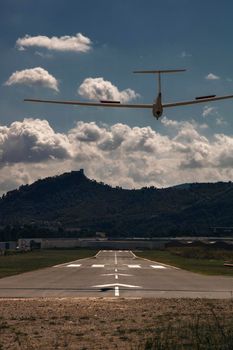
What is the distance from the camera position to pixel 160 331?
18016mm

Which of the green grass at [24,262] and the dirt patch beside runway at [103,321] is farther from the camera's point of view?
the green grass at [24,262]

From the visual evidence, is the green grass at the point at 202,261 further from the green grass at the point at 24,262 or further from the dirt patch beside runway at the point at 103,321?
the dirt patch beside runway at the point at 103,321

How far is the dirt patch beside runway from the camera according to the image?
16406mm

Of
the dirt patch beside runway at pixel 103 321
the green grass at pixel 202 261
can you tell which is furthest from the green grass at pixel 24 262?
the dirt patch beside runway at pixel 103 321

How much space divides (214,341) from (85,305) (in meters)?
9.73

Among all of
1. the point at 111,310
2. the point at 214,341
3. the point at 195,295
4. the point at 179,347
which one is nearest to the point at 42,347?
the point at 179,347

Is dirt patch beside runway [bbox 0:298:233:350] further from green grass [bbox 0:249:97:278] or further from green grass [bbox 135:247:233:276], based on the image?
green grass [bbox 135:247:233:276]

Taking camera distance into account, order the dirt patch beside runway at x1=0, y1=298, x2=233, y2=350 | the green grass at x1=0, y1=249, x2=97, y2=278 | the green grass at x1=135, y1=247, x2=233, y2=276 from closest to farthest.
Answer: the dirt patch beside runway at x1=0, y1=298, x2=233, y2=350
the green grass at x1=0, y1=249, x2=97, y2=278
the green grass at x1=135, y1=247, x2=233, y2=276

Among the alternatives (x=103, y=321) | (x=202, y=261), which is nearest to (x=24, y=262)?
(x=202, y=261)

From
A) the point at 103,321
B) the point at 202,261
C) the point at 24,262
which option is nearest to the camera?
the point at 103,321

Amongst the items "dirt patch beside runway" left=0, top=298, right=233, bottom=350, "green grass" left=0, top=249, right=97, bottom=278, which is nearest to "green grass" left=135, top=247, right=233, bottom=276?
"green grass" left=0, top=249, right=97, bottom=278

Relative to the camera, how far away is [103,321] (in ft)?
66.0

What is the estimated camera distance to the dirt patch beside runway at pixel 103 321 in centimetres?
1641

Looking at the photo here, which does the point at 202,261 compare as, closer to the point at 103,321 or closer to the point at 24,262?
the point at 24,262
